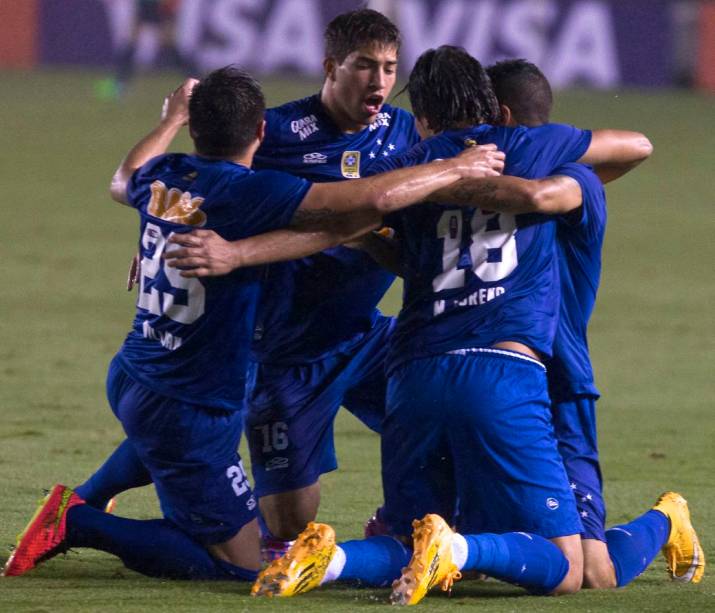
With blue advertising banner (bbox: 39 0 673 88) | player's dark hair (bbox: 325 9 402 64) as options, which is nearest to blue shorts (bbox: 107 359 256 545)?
player's dark hair (bbox: 325 9 402 64)

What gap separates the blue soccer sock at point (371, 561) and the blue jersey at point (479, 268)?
0.61 m

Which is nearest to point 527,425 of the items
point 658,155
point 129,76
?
point 658,155

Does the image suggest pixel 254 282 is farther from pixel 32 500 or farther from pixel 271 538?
pixel 32 500

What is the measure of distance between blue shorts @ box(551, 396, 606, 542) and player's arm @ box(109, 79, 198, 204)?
174cm

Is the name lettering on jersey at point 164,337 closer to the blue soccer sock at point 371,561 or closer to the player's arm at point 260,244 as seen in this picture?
the player's arm at point 260,244

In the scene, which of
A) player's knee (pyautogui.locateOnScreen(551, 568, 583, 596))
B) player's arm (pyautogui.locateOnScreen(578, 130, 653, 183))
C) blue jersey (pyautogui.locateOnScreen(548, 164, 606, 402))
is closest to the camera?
player's knee (pyautogui.locateOnScreen(551, 568, 583, 596))

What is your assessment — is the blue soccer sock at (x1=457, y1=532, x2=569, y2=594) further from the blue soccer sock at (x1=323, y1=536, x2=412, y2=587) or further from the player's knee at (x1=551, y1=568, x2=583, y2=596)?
the blue soccer sock at (x1=323, y1=536, x2=412, y2=587)

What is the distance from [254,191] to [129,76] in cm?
2088

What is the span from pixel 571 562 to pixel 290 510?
58.5 inches

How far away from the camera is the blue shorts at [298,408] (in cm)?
604

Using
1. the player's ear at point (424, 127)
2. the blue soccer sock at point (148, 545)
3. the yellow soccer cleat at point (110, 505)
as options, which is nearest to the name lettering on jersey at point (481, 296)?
the player's ear at point (424, 127)

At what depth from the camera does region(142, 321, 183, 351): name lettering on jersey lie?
16.7 feet

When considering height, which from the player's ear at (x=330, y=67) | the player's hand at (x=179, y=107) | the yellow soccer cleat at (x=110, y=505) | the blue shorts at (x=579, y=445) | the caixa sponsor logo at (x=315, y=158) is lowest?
the yellow soccer cleat at (x=110, y=505)

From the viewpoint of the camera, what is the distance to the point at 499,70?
17.6 feet
